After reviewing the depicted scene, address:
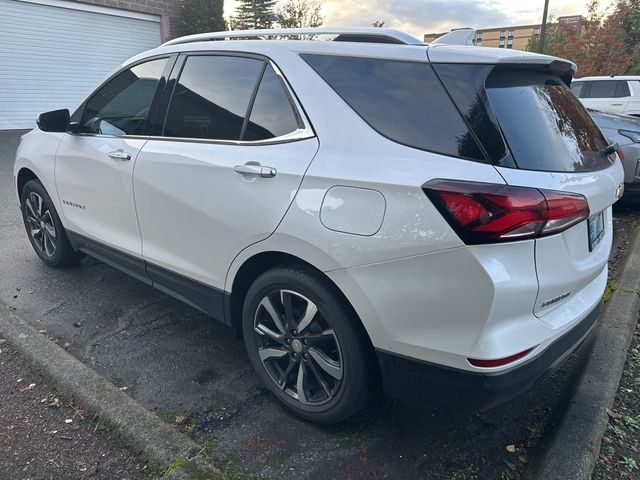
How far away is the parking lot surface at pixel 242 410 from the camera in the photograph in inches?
89.5

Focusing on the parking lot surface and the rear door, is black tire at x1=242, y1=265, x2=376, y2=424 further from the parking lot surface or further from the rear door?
the rear door

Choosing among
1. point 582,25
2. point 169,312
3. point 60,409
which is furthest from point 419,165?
point 582,25

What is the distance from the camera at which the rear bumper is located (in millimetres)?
1914

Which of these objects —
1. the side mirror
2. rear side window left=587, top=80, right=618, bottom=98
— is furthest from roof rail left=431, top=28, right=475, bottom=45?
rear side window left=587, top=80, right=618, bottom=98

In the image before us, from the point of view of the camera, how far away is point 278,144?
2389 millimetres

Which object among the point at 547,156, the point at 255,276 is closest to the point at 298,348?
the point at 255,276

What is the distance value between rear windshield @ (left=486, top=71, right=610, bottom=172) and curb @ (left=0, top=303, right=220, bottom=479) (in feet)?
5.94

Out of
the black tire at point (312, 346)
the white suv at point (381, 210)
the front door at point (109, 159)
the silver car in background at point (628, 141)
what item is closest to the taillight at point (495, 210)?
the white suv at point (381, 210)

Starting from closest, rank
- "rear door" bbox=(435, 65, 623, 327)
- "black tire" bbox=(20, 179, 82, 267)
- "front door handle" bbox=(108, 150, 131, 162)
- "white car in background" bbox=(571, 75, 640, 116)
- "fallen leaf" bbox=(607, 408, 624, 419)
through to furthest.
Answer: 1. "rear door" bbox=(435, 65, 623, 327)
2. "fallen leaf" bbox=(607, 408, 624, 419)
3. "front door handle" bbox=(108, 150, 131, 162)
4. "black tire" bbox=(20, 179, 82, 267)
5. "white car in background" bbox=(571, 75, 640, 116)

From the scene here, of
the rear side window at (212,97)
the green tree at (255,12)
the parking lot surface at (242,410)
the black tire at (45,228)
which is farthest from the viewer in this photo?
the green tree at (255,12)

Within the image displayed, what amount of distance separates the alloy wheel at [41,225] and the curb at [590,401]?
12.9 ft

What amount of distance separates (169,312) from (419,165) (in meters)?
2.45

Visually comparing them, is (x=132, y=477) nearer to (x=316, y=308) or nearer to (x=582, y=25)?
(x=316, y=308)

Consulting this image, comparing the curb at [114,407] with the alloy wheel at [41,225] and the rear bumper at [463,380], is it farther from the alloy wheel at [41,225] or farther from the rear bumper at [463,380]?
the alloy wheel at [41,225]
